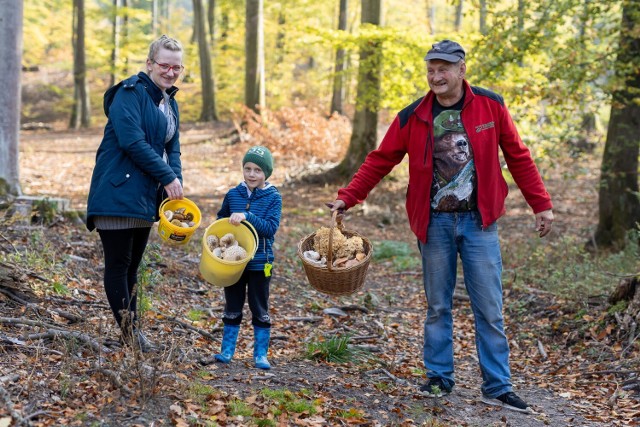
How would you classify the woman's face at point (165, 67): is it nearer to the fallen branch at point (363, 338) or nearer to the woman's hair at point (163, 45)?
the woman's hair at point (163, 45)

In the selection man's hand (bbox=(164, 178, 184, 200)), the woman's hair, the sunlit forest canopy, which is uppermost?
the sunlit forest canopy

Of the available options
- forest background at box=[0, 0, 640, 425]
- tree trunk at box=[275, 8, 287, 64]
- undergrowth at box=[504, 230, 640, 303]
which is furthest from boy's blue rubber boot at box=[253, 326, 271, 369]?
tree trunk at box=[275, 8, 287, 64]

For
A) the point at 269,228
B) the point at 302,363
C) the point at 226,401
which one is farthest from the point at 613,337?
the point at 226,401

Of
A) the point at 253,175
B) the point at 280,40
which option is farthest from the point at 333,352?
the point at 280,40

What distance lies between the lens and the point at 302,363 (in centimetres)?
529

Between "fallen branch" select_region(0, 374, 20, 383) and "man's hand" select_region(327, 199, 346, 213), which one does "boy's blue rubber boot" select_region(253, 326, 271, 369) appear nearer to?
"man's hand" select_region(327, 199, 346, 213)

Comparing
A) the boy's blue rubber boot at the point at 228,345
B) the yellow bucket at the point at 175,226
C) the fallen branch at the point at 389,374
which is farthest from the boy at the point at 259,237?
the fallen branch at the point at 389,374

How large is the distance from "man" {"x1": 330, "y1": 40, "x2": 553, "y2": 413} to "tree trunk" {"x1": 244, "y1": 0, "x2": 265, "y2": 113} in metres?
15.5

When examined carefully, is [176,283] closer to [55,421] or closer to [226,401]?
[226,401]

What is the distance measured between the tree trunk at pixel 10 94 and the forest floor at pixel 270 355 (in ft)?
3.84

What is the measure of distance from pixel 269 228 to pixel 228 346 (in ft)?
3.09

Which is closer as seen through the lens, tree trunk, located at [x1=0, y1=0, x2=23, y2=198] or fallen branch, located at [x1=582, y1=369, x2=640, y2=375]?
fallen branch, located at [x1=582, y1=369, x2=640, y2=375]

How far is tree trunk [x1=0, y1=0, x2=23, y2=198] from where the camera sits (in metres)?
8.33

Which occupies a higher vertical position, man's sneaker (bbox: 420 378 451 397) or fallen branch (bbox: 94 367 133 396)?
fallen branch (bbox: 94 367 133 396)
